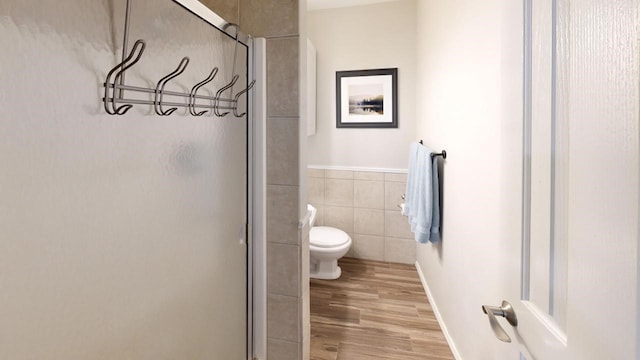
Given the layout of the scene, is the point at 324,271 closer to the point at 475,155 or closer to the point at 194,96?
the point at 475,155

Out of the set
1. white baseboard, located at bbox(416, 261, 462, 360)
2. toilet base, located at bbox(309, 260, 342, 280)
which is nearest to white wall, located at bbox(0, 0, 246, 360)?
white baseboard, located at bbox(416, 261, 462, 360)

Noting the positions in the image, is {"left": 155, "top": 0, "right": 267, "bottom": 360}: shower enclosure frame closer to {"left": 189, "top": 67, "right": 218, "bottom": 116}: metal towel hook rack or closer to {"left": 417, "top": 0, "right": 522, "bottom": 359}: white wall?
{"left": 189, "top": 67, "right": 218, "bottom": 116}: metal towel hook rack

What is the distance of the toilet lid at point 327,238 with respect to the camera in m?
2.78

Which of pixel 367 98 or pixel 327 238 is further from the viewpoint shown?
pixel 367 98

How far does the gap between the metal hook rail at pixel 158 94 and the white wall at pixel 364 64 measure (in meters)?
2.32

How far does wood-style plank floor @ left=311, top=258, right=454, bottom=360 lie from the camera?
194 centimetres

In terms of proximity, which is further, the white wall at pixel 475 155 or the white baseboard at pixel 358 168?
the white baseboard at pixel 358 168

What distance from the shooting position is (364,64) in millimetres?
3230

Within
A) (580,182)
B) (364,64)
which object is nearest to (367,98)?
(364,64)

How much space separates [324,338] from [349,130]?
2.02 m

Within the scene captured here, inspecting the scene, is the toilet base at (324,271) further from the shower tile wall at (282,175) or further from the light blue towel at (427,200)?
the shower tile wall at (282,175)

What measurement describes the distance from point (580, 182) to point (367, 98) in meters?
2.83

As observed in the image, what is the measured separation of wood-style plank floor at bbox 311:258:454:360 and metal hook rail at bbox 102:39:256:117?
1603 millimetres

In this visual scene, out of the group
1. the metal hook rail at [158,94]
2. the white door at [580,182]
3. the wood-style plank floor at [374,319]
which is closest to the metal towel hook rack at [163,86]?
the metal hook rail at [158,94]
